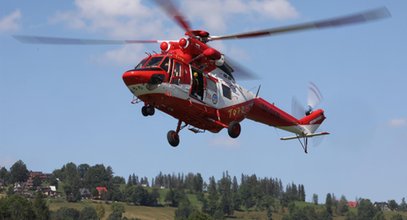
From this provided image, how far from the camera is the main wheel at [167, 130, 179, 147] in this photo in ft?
118

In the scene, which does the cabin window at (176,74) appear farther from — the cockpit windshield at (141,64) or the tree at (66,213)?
the tree at (66,213)

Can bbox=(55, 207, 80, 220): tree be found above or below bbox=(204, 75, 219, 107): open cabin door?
above

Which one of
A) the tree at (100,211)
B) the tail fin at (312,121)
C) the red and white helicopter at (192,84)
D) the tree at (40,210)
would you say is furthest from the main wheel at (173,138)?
the tree at (100,211)

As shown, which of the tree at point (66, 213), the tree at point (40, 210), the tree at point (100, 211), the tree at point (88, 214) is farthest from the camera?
the tree at point (100, 211)

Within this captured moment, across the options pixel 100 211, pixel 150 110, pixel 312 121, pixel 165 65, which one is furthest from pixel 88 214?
pixel 165 65

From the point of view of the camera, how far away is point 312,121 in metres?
45.3

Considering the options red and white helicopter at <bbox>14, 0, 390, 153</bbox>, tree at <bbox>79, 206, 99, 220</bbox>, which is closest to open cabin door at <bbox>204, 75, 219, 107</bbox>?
red and white helicopter at <bbox>14, 0, 390, 153</bbox>

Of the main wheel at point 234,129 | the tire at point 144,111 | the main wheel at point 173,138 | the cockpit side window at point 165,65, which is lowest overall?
the main wheel at point 173,138

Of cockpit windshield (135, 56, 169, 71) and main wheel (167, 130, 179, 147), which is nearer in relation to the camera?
cockpit windshield (135, 56, 169, 71)

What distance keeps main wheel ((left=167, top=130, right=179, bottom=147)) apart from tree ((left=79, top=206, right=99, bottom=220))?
152 metres

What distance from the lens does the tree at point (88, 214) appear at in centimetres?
18388

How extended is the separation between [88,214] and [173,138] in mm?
155149

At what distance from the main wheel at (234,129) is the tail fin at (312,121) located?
30.5ft

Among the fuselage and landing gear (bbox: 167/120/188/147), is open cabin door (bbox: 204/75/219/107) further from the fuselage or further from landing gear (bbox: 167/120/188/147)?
landing gear (bbox: 167/120/188/147)
